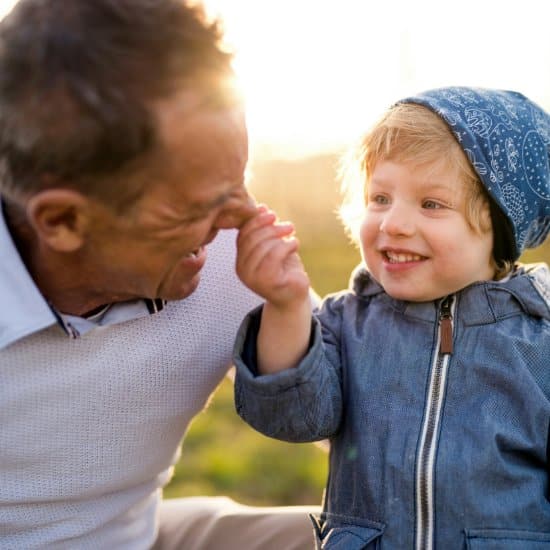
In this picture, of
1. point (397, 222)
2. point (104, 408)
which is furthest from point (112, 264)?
point (397, 222)

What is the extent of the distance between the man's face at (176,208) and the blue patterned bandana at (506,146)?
0.54 meters

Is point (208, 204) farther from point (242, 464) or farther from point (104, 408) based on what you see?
point (242, 464)

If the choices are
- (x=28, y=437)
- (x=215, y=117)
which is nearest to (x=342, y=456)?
(x=28, y=437)

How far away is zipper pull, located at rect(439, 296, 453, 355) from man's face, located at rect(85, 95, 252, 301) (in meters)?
0.52

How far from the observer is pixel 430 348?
2100 mm

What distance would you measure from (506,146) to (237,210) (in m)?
0.67

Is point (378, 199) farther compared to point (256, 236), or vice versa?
point (378, 199)

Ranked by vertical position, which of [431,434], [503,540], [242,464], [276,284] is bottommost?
[242,464]

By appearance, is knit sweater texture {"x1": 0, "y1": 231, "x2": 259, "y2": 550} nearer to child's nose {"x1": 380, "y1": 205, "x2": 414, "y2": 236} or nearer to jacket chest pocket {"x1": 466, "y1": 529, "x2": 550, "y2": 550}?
child's nose {"x1": 380, "y1": 205, "x2": 414, "y2": 236}

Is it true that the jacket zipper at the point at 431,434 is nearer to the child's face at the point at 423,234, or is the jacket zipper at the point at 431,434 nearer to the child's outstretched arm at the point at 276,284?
the child's face at the point at 423,234

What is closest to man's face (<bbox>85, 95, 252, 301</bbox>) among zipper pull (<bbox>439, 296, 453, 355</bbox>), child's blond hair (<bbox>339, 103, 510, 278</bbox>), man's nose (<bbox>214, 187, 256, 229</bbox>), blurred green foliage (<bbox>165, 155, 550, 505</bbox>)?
man's nose (<bbox>214, 187, 256, 229</bbox>)

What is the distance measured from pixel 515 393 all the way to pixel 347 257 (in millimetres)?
8401

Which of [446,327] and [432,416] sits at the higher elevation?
[446,327]

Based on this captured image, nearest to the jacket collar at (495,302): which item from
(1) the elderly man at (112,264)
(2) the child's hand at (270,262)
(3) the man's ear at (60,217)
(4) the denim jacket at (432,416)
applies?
(4) the denim jacket at (432,416)
